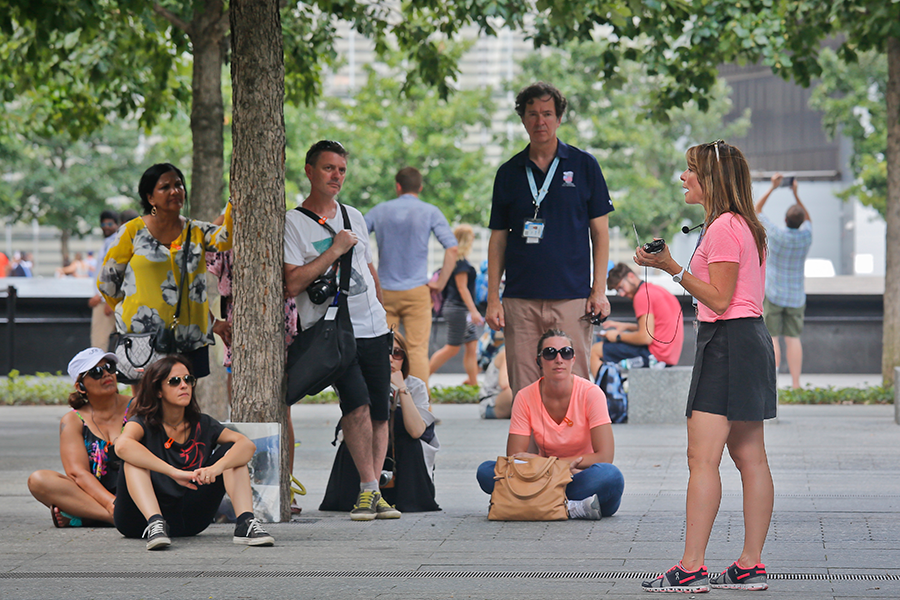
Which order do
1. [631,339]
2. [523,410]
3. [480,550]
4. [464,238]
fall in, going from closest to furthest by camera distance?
1. [480,550]
2. [523,410]
3. [631,339]
4. [464,238]

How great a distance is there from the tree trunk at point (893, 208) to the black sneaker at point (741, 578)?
8943 millimetres

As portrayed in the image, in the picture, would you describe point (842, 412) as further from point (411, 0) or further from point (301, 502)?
point (301, 502)

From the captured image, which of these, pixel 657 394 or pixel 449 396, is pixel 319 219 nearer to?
pixel 657 394

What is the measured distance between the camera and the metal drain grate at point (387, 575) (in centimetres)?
462

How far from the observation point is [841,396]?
512 inches

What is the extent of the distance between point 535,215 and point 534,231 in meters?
0.10

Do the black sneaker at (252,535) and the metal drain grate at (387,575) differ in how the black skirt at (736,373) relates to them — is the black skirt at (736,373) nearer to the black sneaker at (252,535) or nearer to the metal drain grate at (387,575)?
the metal drain grate at (387,575)

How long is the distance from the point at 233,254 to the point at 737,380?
2974mm

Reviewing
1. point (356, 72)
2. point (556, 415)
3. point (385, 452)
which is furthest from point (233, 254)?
point (356, 72)

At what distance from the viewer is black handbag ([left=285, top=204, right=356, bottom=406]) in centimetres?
604

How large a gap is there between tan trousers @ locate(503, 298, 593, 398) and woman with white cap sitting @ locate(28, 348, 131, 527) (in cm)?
225

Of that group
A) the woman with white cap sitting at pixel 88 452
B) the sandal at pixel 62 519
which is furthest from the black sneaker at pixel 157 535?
the sandal at pixel 62 519

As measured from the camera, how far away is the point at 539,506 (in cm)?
612

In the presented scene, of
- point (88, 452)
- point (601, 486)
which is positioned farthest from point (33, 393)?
point (601, 486)
